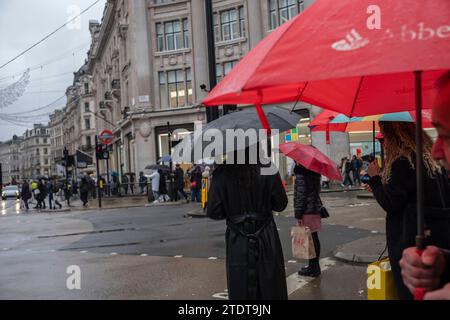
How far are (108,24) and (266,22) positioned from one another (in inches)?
892

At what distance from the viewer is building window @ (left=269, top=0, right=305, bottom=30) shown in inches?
1306

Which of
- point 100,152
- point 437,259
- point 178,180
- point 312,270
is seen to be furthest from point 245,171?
point 100,152

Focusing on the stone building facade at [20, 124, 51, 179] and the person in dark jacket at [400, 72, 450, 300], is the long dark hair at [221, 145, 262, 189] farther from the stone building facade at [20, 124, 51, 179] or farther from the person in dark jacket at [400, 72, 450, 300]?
the stone building facade at [20, 124, 51, 179]

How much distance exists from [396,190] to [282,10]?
3227 cm

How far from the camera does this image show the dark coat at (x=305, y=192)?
720cm

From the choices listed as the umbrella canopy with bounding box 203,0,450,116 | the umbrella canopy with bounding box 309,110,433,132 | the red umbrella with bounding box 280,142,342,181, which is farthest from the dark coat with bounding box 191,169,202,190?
the umbrella canopy with bounding box 203,0,450,116

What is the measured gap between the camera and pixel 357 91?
390 centimetres

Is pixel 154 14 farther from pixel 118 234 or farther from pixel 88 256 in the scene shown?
pixel 88 256

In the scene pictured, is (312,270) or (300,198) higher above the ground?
(300,198)

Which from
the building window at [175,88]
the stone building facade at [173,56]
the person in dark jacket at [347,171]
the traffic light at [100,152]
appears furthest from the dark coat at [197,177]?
the building window at [175,88]

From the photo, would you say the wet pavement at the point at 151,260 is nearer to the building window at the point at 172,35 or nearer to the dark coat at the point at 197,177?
the dark coat at the point at 197,177

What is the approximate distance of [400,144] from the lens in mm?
3834

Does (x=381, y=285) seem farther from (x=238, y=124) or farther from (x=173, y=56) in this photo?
(x=173, y=56)

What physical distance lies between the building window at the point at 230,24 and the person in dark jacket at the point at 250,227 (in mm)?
33066
